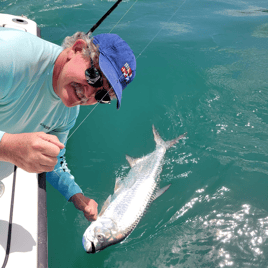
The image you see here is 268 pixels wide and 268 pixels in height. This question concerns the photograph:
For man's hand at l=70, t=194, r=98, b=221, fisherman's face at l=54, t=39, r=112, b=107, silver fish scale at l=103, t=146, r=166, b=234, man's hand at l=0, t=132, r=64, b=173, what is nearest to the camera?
man's hand at l=0, t=132, r=64, b=173

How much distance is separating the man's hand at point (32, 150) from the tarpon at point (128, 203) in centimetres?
134

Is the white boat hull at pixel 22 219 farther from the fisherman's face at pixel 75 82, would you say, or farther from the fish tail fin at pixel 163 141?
the fish tail fin at pixel 163 141

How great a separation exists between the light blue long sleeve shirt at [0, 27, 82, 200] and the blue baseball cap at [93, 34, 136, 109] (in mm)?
344

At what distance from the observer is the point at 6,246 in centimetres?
156

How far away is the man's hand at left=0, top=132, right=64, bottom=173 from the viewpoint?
3.53 feet

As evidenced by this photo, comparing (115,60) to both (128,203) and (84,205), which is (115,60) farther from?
(128,203)

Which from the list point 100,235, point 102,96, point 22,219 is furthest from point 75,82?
point 100,235

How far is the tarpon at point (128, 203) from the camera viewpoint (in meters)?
2.25

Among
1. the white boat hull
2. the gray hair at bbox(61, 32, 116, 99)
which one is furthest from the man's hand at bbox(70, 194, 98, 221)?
the gray hair at bbox(61, 32, 116, 99)

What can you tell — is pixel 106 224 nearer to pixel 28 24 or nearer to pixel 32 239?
pixel 32 239

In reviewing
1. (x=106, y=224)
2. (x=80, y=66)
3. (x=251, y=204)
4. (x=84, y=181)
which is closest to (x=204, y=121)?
(x=251, y=204)

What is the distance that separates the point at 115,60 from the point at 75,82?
1.08 feet

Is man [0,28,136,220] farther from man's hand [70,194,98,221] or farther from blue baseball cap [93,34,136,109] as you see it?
man's hand [70,194,98,221]

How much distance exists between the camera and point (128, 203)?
104 inches
